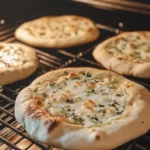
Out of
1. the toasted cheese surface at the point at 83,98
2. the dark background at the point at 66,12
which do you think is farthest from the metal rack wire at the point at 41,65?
the toasted cheese surface at the point at 83,98

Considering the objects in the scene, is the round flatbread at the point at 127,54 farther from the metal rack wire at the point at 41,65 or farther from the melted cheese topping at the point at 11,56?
the melted cheese topping at the point at 11,56

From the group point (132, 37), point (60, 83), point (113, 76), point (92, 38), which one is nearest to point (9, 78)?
point (60, 83)

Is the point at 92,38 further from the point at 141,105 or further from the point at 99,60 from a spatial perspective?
the point at 141,105

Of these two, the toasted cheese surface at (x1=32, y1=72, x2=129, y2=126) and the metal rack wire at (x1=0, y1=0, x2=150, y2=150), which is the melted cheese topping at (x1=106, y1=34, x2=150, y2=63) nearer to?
the metal rack wire at (x1=0, y1=0, x2=150, y2=150)

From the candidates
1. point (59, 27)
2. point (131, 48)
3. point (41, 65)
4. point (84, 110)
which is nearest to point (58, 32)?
point (59, 27)

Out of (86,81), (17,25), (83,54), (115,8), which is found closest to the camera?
(86,81)

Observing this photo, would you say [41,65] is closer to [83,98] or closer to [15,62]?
[15,62]

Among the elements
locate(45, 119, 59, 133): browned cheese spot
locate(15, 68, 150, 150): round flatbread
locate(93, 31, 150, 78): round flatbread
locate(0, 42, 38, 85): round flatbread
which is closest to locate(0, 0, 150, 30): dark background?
locate(93, 31, 150, 78): round flatbread

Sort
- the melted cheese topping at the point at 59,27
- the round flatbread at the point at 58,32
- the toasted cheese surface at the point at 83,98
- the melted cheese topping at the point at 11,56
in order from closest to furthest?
the toasted cheese surface at the point at 83,98, the melted cheese topping at the point at 11,56, the round flatbread at the point at 58,32, the melted cheese topping at the point at 59,27
